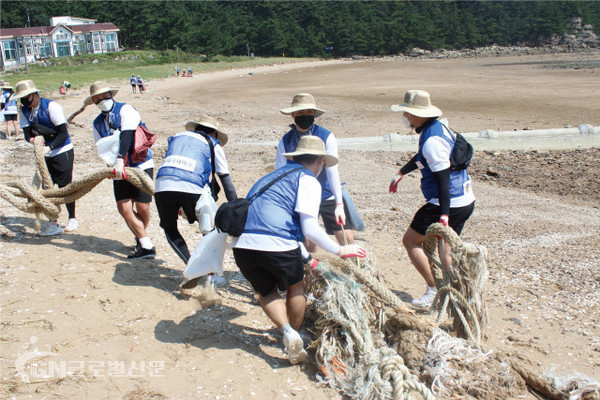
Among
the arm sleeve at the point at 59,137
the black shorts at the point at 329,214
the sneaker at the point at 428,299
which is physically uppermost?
the arm sleeve at the point at 59,137

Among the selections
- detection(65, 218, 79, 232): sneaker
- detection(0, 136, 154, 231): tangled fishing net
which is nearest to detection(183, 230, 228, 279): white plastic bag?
detection(0, 136, 154, 231): tangled fishing net

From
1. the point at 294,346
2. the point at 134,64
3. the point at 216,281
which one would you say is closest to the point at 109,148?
the point at 216,281

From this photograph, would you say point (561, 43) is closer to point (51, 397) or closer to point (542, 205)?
point (542, 205)

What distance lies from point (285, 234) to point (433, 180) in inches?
64.3

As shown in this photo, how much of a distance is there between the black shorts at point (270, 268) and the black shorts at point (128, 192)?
224cm

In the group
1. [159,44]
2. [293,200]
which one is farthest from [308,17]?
[293,200]

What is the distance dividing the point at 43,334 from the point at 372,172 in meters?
7.72

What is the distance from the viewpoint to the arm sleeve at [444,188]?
429cm

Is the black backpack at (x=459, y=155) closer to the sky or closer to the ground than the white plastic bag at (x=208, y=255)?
closer to the sky

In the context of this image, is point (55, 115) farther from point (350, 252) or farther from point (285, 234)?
point (350, 252)

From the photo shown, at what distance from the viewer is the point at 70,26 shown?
78562 mm

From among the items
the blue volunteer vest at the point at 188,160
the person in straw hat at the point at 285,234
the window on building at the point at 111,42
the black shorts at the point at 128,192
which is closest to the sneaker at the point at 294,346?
the person in straw hat at the point at 285,234

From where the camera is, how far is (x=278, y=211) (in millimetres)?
3566

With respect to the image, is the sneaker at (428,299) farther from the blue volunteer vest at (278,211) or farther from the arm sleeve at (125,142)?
the arm sleeve at (125,142)
